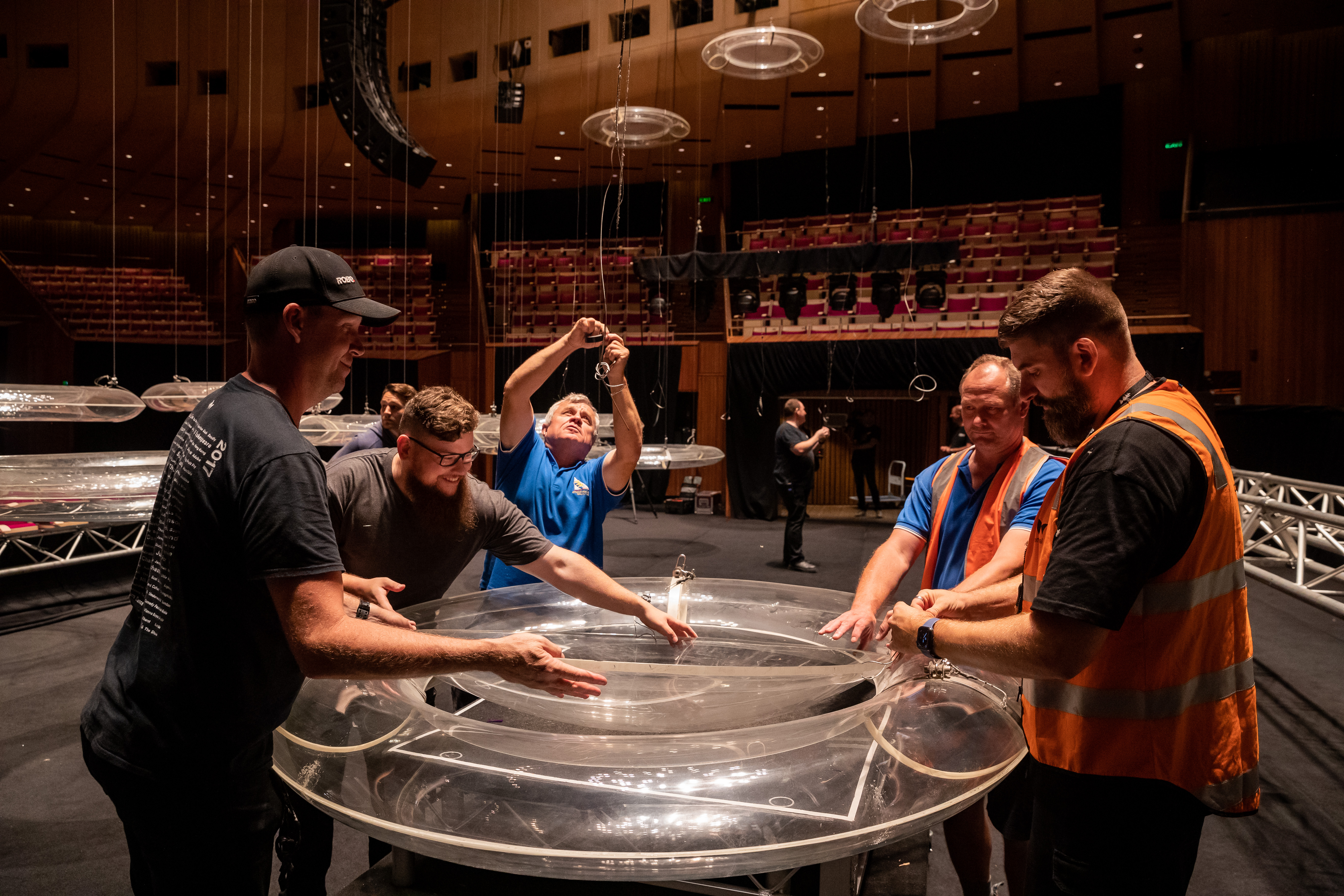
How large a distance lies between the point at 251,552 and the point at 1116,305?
1.39m

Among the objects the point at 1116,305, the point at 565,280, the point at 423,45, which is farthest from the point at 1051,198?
the point at 1116,305

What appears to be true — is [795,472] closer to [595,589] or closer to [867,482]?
[867,482]

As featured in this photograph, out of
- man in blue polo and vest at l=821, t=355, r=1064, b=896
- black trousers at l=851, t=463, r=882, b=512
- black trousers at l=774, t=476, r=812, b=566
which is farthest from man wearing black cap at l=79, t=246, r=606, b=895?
black trousers at l=851, t=463, r=882, b=512

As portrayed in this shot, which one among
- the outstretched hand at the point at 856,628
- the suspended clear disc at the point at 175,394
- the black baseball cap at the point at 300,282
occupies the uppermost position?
the suspended clear disc at the point at 175,394

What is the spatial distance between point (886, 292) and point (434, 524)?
838 cm

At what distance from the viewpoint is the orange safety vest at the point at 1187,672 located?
1.13 metres

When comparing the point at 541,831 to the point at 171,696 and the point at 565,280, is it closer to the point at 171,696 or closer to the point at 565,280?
the point at 171,696

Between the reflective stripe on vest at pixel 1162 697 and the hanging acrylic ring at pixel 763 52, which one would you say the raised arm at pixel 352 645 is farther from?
the hanging acrylic ring at pixel 763 52

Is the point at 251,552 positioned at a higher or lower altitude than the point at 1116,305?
lower

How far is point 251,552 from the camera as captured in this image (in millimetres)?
988

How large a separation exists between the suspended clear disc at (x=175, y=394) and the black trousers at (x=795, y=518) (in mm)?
4866

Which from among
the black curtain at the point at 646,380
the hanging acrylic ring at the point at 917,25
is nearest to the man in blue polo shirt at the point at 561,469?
the hanging acrylic ring at the point at 917,25

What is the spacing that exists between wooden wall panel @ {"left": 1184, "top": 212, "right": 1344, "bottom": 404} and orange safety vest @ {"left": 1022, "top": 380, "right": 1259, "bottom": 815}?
11.7 meters

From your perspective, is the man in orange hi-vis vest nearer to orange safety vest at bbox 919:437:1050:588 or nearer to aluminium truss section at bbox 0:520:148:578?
orange safety vest at bbox 919:437:1050:588
